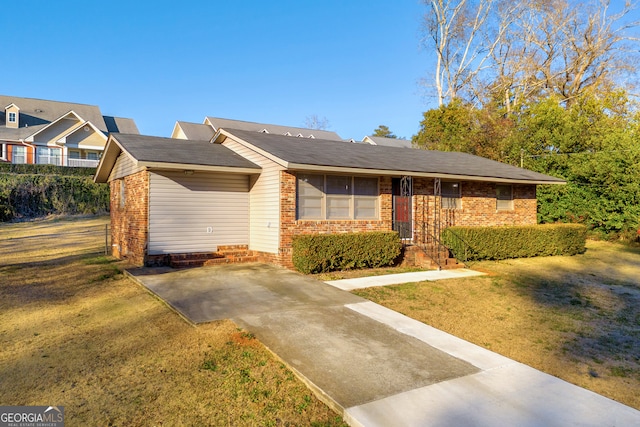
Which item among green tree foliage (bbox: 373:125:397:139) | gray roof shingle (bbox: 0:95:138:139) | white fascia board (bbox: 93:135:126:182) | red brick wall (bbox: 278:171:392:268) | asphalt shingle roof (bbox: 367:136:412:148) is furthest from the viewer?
green tree foliage (bbox: 373:125:397:139)

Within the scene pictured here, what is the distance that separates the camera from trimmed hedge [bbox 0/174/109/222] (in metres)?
23.7

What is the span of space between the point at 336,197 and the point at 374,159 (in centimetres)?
225

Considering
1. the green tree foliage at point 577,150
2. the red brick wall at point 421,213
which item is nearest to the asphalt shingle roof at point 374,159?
the red brick wall at point 421,213

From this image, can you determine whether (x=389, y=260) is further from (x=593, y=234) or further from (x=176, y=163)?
(x=593, y=234)

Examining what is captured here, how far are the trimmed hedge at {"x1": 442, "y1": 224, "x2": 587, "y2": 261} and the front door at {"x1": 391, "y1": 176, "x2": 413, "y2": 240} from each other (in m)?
1.24

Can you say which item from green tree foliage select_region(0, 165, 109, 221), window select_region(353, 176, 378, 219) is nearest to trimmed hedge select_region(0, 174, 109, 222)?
green tree foliage select_region(0, 165, 109, 221)

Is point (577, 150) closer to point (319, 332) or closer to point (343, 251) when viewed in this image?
point (343, 251)

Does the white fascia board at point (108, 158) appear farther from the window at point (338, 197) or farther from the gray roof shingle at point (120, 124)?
the gray roof shingle at point (120, 124)

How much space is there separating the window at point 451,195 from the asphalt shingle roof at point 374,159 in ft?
2.05

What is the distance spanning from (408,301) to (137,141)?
9.70 metres

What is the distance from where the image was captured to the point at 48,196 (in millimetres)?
24891

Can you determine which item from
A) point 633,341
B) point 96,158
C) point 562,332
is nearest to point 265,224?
point 562,332

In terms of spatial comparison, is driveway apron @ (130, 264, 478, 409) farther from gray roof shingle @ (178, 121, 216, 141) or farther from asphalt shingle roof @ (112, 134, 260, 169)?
gray roof shingle @ (178, 121, 216, 141)

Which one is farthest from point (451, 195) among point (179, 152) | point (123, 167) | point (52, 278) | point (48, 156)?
point (48, 156)
